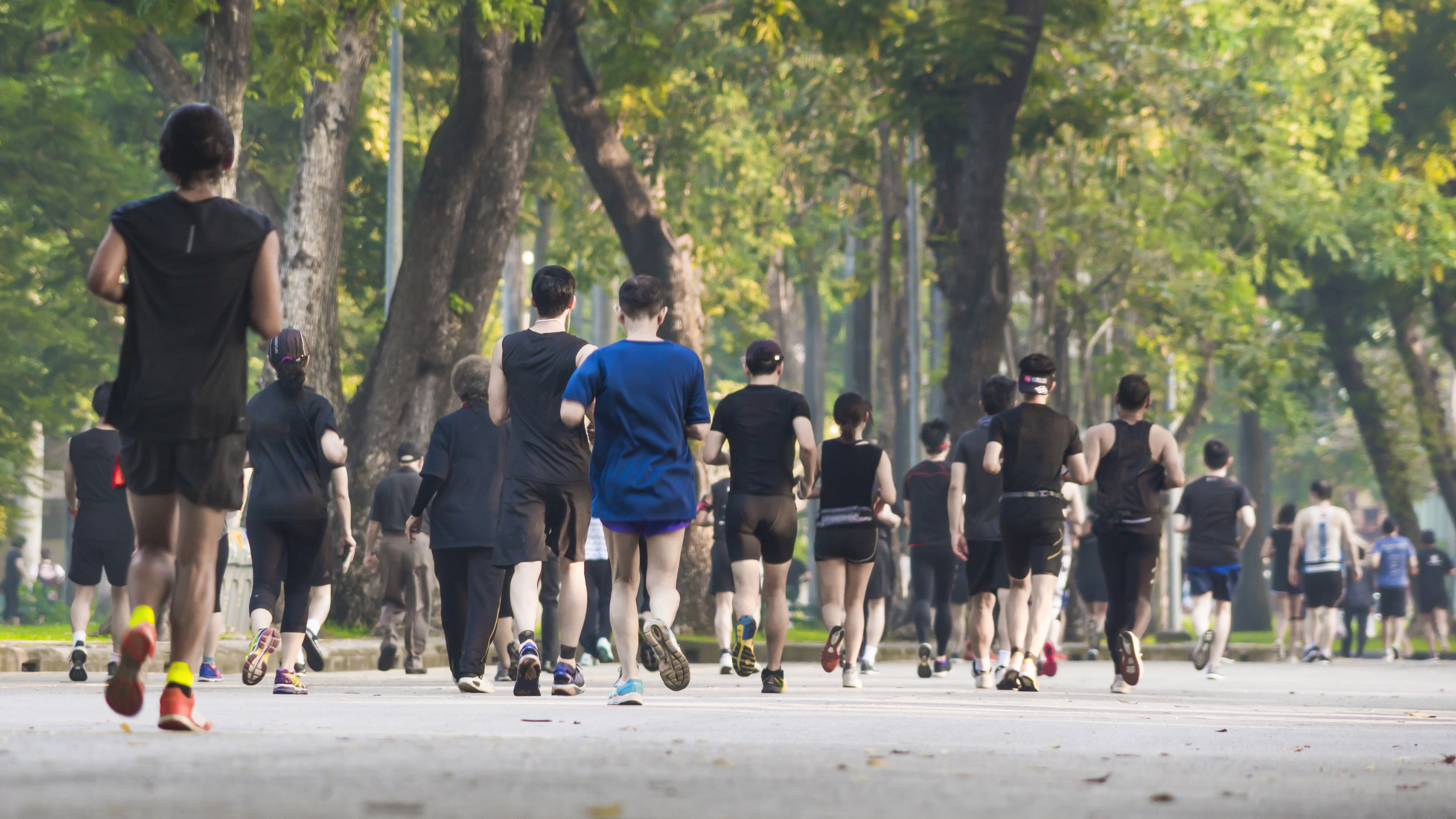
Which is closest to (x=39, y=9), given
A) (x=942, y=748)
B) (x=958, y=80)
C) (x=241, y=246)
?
(x=958, y=80)

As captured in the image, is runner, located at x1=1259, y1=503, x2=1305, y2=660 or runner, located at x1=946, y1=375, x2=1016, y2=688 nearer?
runner, located at x1=946, y1=375, x2=1016, y2=688

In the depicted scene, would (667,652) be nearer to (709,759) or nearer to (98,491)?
(709,759)

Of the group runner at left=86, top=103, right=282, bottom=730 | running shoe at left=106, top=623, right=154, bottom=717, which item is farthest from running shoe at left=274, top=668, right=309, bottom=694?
running shoe at left=106, top=623, right=154, bottom=717

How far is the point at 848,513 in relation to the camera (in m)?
11.9

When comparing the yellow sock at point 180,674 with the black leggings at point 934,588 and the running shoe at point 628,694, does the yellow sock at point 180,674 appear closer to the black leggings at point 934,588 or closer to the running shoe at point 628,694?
the running shoe at point 628,694

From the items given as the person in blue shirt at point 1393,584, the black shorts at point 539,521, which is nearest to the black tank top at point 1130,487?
the black shorts at point 539,521

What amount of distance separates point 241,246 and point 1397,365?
31160 millimetres

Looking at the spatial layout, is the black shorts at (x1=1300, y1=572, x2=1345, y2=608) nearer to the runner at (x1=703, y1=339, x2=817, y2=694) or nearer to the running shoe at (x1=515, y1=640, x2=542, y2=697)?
the runner at (x1=703, y1=339, x2=817, y2=694)

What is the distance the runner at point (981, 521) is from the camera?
12.4 metres

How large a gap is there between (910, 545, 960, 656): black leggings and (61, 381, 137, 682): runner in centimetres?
639

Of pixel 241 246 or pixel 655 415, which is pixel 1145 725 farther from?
pixel 241 246

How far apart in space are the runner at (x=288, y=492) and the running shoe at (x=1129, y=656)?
189 inches

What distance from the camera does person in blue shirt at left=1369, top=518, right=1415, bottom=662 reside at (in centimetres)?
2633

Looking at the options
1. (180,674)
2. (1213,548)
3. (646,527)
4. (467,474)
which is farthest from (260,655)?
(1213,548)
